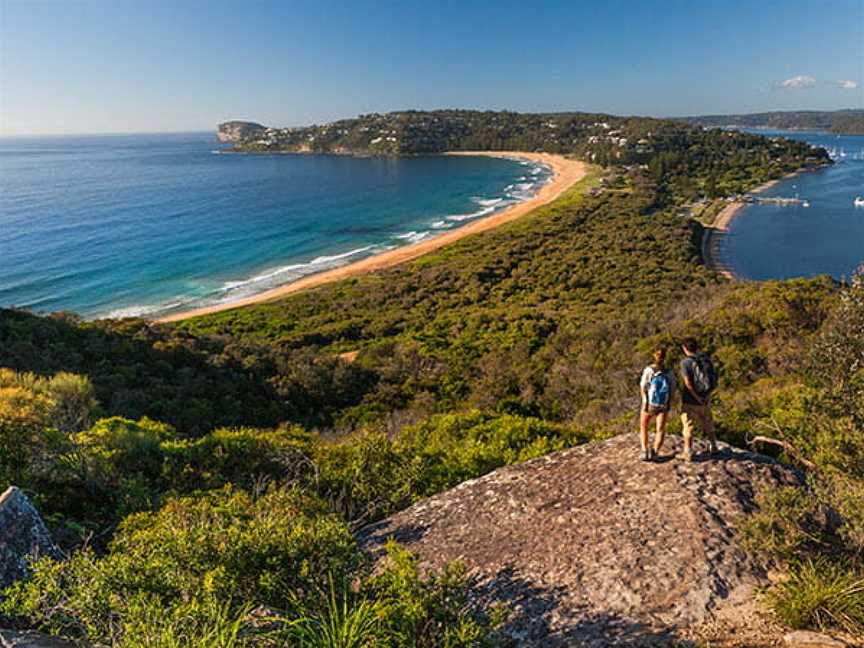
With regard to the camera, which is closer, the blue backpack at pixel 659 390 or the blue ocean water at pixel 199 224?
the blue backpack at pixel 659 390

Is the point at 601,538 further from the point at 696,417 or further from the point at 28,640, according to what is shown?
the point at 28,640

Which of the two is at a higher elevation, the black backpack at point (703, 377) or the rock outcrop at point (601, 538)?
the black backpack at point (703, 377)

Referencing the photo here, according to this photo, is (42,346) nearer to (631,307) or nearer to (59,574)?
(59,574)

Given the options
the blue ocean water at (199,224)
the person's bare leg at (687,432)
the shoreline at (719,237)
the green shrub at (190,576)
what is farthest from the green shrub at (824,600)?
the shoreline at (719,237)

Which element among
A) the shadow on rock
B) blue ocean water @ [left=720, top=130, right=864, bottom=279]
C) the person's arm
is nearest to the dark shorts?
the person's arm

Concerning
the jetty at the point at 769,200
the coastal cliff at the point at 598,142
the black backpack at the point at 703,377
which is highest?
the coastal cliff at the point at 598,142

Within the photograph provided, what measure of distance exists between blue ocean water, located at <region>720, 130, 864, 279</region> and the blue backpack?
1828 inches

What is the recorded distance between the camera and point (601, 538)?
17.9ft

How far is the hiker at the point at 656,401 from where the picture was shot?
658cm

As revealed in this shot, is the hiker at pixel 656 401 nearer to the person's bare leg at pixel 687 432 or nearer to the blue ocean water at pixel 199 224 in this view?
the person's bare leg at pixel 687 432

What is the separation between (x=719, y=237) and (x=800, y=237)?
8536 mm

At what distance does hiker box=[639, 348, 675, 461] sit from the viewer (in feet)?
21.6

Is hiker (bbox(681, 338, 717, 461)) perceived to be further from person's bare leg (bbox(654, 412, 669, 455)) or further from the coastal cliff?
the coastal cliff

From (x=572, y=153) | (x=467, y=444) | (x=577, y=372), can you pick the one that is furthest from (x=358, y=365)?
(x=572, y=153)
